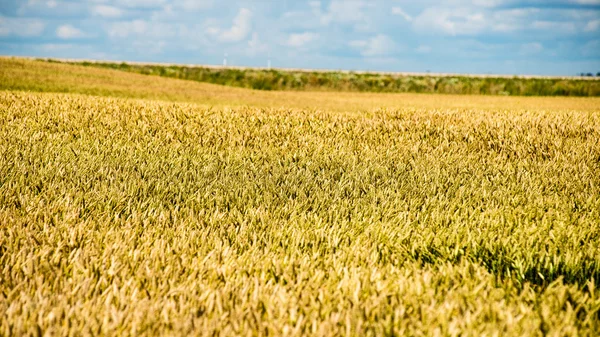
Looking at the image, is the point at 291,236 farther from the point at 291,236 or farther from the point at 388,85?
the point at 388,85

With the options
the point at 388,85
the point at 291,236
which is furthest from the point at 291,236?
the point at 388,85

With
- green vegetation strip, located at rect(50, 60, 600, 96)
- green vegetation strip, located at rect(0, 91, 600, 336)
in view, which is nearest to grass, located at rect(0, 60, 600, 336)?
green vegetation strip, located at rect(0, 91, 600, 336)

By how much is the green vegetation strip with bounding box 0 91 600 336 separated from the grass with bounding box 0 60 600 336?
0.01 meters

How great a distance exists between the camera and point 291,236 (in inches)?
100

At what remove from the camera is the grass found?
5.63 feet

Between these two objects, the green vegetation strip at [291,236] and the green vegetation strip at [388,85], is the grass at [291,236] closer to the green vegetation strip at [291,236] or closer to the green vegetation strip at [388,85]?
the green vegetation strip at [291,236]

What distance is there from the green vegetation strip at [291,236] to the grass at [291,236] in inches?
0.4

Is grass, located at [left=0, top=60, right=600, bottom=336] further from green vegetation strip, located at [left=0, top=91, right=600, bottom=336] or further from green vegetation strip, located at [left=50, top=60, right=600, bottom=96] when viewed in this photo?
green vegetation strip, located at [left=50, top=60, right=600, bottom=96]

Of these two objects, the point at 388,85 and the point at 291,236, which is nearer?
the point at 291,236

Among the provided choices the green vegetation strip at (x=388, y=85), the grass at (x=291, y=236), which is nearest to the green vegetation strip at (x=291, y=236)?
the grass at (x=291, y=236)

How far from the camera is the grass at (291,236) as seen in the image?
1.72m

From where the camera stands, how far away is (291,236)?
8.36 ft

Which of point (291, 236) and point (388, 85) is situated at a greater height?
point (388, 85)

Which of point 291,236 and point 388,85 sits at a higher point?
point 388,85
